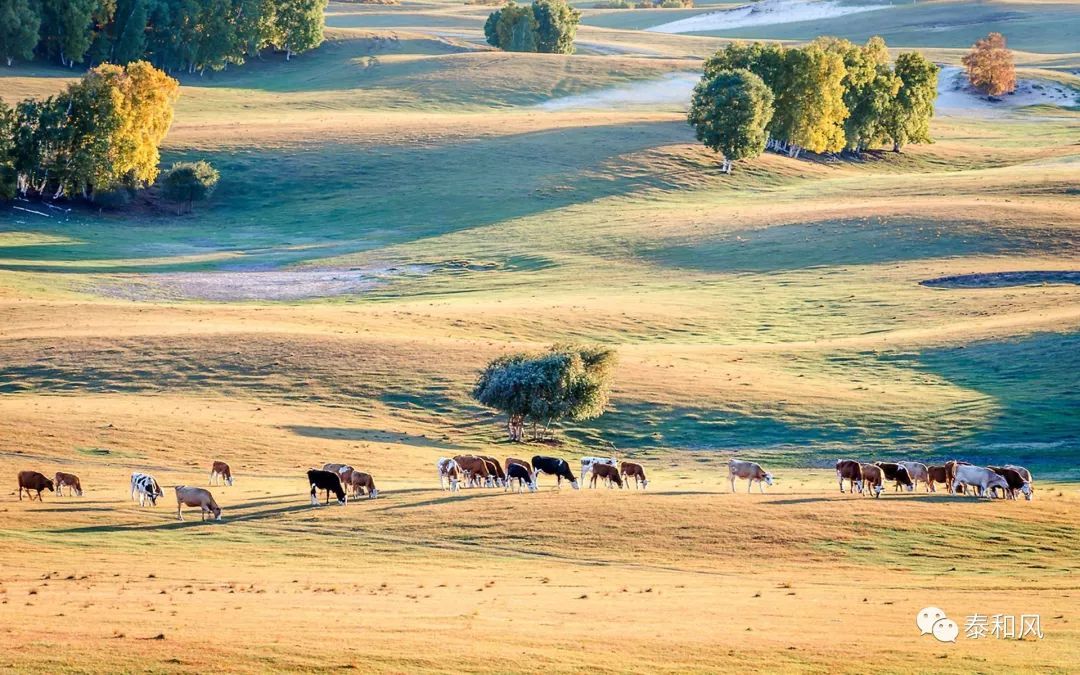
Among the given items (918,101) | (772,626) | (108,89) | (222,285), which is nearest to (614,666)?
(772,626)

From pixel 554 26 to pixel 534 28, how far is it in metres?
2.33

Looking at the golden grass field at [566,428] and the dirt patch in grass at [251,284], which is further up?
the golden grass field at [566,428]

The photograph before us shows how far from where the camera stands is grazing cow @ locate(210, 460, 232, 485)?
119 ft

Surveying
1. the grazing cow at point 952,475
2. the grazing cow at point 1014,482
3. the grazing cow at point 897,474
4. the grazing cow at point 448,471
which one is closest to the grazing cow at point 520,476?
the grazing cow at point 448,471

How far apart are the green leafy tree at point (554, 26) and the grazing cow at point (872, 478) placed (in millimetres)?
131110

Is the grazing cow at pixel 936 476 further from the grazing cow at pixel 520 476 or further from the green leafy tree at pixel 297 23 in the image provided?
the green leafy tree at pixel 297 23

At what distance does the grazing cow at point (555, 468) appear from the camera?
3744 cm

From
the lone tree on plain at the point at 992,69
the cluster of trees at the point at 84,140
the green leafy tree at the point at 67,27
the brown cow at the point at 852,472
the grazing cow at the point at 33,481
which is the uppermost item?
the green leafy tree at the point at 67,27

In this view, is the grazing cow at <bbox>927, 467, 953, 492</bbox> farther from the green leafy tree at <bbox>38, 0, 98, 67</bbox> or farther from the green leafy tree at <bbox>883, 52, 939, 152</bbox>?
the green leafy tree at <bbox>38, 0, 98, 67</bbox>

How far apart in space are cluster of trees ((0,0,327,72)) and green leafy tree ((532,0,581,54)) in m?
27.8

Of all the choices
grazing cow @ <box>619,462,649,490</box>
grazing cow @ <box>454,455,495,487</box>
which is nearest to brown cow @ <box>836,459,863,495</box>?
grazing cow @ <box>619,462,649,490</box>

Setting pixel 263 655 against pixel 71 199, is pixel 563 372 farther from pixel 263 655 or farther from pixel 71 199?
pixel 71 199

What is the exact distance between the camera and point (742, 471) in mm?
36531

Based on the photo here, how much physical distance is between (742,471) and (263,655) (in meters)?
18.2
